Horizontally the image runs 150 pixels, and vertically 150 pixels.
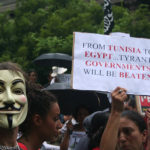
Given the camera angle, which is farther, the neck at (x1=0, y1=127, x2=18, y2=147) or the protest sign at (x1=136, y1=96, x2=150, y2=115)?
the protest sign at (x1=136, y1=96, x2=150, y2=115)

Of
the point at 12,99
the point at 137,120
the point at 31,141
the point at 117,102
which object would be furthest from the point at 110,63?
the point at 12,99

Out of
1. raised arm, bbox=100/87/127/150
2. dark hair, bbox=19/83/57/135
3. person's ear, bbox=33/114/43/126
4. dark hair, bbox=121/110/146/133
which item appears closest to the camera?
raised arm, bbox=100/87/127/150

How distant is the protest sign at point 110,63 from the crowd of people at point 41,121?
10.2 inches

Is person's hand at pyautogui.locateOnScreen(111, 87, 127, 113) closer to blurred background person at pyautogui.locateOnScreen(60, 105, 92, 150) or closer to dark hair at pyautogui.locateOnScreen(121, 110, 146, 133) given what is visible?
dark hair at pyautogui.locateOnScreen(121, 110, 146, 133)

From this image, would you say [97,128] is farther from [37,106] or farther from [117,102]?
[117,102]

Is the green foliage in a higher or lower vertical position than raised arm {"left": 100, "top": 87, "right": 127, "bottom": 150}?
higher

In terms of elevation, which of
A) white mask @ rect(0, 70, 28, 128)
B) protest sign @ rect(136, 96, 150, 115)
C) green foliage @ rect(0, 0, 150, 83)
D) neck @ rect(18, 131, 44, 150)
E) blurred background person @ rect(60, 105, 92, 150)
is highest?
green foliage @ rect(0, 0, 150, 83)

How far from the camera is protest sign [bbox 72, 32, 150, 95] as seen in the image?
4250 millimetres

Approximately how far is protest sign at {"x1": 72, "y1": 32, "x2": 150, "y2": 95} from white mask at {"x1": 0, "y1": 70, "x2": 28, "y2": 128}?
37.3 inches

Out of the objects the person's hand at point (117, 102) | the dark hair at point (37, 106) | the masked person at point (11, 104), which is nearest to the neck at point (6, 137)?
the masked person at point (11, 104)

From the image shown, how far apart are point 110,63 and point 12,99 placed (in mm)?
1390

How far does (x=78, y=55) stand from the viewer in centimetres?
436

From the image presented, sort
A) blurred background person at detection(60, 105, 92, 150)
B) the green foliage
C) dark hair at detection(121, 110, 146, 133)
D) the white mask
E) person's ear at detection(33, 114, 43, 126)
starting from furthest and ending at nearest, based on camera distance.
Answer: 1. the green foliage
2. blurred background person at detection(60, 105, 92, 150)
3. dark hair at detection(121, 110, 146, 133)
4. person's ear at detection(33, 114, 43, 126)
5. the white mask

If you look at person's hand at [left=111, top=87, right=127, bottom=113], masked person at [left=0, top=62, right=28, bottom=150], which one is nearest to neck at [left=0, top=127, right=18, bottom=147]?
masked person at [left=0, top=62, right=28, bottom=150]
